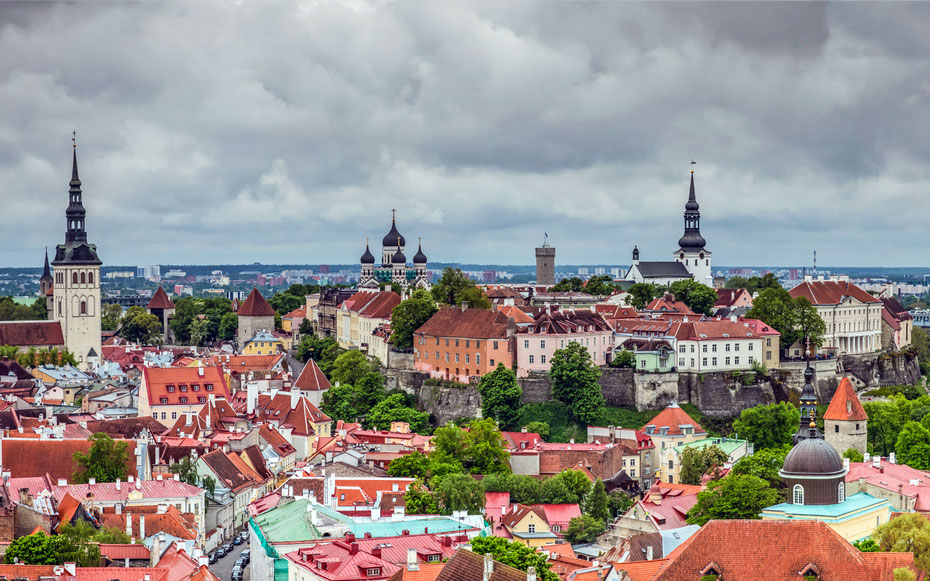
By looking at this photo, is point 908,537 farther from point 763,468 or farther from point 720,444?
point 720,444

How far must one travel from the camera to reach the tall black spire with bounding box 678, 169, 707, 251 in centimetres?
16625

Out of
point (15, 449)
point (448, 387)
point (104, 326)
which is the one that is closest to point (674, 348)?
point (448, 387)

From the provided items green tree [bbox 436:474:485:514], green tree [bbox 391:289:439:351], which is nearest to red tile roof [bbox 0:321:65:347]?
green tree [bbox 391:289:439:351]

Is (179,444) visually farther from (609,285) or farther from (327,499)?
(609,285)

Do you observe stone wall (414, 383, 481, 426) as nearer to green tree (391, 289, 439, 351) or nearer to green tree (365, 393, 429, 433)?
green tree (365, 393, 429, 433)

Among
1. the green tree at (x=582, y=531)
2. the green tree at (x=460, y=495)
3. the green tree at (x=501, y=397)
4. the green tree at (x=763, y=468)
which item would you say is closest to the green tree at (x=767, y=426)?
the green tree at (x=501, y=397)

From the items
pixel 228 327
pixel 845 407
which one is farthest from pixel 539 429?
pixel 228 327

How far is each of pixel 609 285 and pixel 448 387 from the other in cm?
4303

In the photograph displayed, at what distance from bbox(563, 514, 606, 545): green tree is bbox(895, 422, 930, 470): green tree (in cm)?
2246

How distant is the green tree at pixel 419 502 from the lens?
67125 millimetres

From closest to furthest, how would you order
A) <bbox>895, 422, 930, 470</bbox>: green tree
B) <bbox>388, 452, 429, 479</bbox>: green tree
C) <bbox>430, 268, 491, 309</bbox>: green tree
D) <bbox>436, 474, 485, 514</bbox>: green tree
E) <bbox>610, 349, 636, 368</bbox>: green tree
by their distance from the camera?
<bbox>436, 474, 485, 514</bbox>: green tree, <bbox>388, 452, 429, 479</bbox>: green tree, <bbox>895, 422, 930, 470</bbox>: green tree, <bbox>610, 349, 636, 368</bbox>: green tree, <bbox>430, 268, 491, 309</bbox>: green tree

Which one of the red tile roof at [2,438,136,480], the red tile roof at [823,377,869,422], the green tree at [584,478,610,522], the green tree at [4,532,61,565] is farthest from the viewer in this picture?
the red tile roof at [823,377,869,422]

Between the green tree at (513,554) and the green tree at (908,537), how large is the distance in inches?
479

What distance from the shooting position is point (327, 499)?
67875 mm
